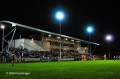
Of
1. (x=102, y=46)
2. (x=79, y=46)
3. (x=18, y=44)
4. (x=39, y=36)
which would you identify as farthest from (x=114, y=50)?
(x=18, y=44)

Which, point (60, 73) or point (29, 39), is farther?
point (29, 39)

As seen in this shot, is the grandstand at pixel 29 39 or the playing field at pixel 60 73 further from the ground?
the grandstand at pixel 29 39

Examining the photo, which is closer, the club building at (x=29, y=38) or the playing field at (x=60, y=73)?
the playing field at (x=60, y=73)

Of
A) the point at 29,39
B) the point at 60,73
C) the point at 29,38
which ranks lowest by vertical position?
the point at 60,73

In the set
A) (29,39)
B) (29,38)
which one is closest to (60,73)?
(29,39)

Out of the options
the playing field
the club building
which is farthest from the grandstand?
the playing field

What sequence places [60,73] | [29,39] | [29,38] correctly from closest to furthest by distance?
[60,73] → [29,39] → [29,38]

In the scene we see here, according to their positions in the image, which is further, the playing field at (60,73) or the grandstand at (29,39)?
the grandstand at (29,39)

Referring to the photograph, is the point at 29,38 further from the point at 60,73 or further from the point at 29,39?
the point at 60,73

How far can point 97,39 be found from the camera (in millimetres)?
113688

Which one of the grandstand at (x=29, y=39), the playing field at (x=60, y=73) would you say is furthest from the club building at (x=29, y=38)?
the playing field at (x=60, y=73)

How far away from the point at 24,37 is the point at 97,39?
62146 millimetres

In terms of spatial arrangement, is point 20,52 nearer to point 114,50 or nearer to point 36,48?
point 36,48

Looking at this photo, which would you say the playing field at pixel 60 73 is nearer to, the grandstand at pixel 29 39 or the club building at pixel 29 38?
the club building at pixel 29 38
